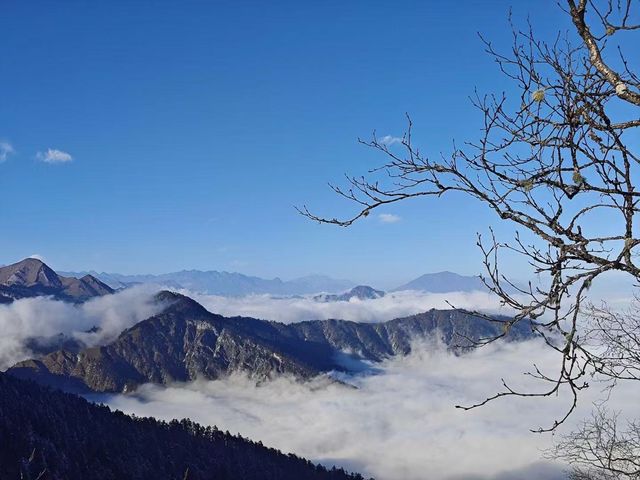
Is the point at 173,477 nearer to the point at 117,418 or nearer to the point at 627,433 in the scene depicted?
the point at 117,418

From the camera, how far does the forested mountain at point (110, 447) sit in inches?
5669

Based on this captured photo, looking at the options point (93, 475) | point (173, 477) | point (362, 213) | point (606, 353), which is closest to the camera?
point (362, 213)

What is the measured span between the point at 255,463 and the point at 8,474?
8652 centimetres

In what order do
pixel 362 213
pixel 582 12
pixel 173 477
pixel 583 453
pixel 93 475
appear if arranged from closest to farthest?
pixel 582 12, pixel 362 213, pixel 583 453, pixel 93 475, pixel 173 477

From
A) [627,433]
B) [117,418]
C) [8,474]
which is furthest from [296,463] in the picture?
[627,433]

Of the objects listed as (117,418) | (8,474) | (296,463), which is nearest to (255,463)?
(296,463)

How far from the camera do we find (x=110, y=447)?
160375mm

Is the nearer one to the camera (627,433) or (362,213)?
(362,213)

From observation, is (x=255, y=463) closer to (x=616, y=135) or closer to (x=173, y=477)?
(x=173, y=477)

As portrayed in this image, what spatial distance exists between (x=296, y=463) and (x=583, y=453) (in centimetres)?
20280

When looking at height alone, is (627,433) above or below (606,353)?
below

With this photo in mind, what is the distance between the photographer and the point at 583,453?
947cm

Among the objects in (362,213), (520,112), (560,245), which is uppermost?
(520,112)

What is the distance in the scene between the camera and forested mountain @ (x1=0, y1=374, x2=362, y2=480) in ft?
472
